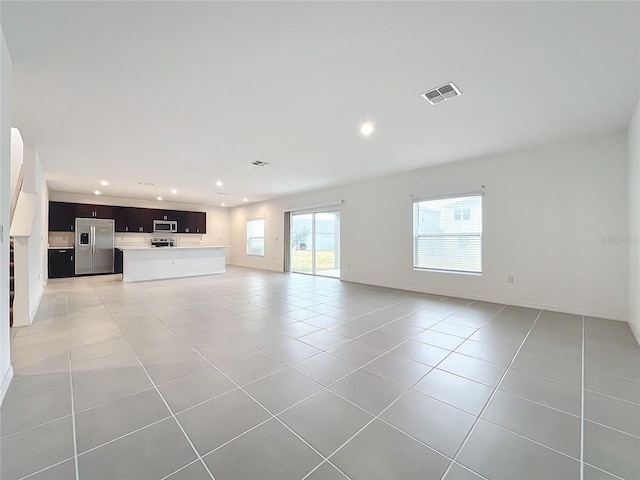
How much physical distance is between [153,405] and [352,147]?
3.84 meters

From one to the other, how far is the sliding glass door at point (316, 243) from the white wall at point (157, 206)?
4.09m

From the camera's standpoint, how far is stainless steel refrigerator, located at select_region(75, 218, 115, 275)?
7.95 metres

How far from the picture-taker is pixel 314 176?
6195 mm

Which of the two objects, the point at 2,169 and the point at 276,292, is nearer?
the point at 2,169

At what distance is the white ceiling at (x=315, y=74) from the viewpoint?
5.76 feet

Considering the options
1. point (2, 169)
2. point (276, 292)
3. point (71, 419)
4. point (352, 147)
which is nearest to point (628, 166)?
point (352, 147)

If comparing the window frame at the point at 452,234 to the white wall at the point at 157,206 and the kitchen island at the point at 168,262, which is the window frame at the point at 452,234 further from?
the white wall at the point at 157,206

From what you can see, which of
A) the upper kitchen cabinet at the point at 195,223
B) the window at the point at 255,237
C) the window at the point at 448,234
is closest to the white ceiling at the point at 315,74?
the window at the point at 448,234

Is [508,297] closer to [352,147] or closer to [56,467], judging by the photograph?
[352,147]

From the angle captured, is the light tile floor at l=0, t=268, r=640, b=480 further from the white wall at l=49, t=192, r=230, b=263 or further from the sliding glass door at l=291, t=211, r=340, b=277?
the white wall at l=49, t=192, r=230, b=263

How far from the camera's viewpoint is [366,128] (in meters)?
3.52

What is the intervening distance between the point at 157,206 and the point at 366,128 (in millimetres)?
9042

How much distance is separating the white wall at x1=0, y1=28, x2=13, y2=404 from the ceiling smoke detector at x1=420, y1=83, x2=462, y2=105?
3304 mm

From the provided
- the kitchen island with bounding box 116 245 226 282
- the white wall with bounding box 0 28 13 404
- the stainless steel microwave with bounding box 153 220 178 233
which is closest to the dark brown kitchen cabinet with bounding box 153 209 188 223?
the stainless steel microwave with bounding box 153 220 178 233
